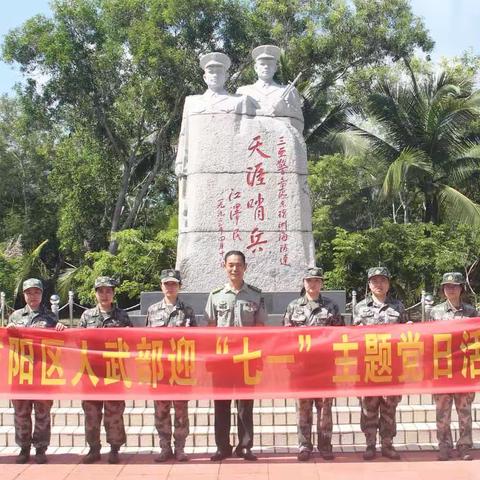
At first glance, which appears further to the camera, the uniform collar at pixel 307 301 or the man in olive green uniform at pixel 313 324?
the uniform collar at pixel 307 301

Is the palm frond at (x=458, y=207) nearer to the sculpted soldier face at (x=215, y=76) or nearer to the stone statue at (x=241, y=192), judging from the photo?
the stone statue at (x=241, y=192)

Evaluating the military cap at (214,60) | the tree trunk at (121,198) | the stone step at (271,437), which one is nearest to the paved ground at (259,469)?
the stone step at (271,437)

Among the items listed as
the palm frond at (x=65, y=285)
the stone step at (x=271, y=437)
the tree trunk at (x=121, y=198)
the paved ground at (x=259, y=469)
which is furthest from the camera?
the tree trunk at (x=121, y=198)

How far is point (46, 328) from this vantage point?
4508 millimetres

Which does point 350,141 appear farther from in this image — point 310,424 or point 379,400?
point 310,424

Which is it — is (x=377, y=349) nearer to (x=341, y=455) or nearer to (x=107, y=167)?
(x=341, y=455)

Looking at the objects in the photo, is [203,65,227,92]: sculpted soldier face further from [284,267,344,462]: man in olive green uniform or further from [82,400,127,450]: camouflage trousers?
[82,400,127,450]: camouflage trousers

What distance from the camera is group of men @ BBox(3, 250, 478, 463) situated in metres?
4.38

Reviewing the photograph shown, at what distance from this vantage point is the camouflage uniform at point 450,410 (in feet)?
14.2

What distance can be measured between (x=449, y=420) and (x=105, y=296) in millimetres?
2221

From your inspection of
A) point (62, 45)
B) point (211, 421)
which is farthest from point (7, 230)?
point (211, 421)

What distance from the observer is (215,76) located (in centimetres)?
755

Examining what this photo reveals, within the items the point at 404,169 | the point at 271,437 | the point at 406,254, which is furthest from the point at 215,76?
the point at 404,169

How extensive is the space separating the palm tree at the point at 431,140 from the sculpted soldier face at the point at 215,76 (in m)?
7.40
